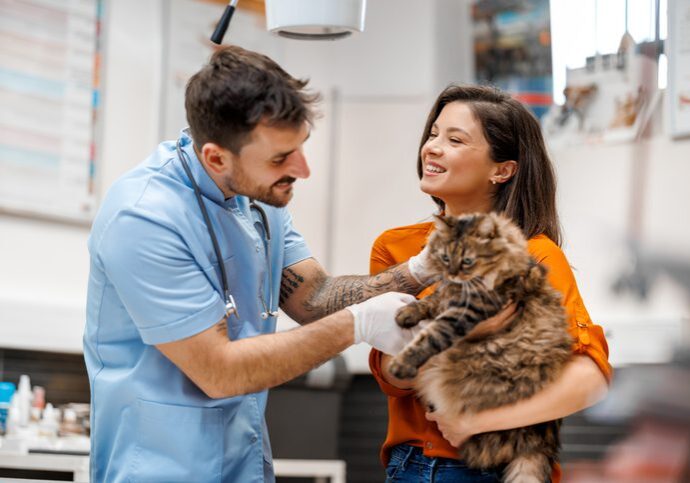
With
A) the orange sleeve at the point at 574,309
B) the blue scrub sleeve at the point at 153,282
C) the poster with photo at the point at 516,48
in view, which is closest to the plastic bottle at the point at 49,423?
the blue scrub sleeve at the point at 153,282

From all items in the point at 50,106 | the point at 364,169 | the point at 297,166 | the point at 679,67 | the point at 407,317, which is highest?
the point at 679,67

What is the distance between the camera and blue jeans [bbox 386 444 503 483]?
1.95 m

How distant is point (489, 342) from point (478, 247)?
208 mm

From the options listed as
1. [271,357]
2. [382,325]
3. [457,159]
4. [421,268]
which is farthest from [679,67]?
[271,357]

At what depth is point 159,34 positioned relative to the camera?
4.21m

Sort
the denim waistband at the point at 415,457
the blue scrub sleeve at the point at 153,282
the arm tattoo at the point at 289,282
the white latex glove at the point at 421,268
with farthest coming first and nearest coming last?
1. the arm tattoo at the point at 289,282
2. the white latex glove at the point at 421,268
3. the denim waistband at the point at 415,457
4. the blue scrub sleeve at the point at 153,282

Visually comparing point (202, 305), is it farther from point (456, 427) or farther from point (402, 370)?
point (456, 427)

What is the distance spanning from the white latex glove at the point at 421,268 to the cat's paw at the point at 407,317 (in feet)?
0.44

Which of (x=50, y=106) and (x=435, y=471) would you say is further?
(x=50, y=106)

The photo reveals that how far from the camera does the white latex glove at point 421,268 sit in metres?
2.11

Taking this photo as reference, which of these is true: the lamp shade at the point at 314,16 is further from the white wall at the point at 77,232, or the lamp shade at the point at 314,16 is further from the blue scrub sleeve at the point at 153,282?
the white wall at the point at 77,232

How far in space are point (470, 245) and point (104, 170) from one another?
247 cm

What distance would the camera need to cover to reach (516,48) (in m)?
4.38

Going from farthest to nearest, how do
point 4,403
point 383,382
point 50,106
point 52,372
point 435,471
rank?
point 50,106 < point 52,372 < point 4,403 < point 383,382 < point 435,471
